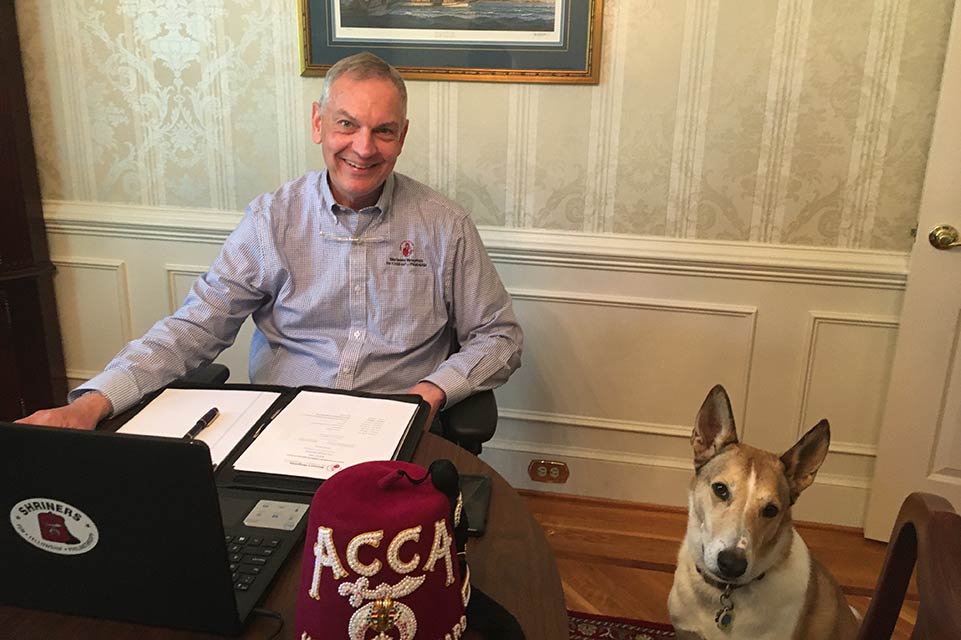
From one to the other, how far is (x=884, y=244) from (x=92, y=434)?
208 centimetres

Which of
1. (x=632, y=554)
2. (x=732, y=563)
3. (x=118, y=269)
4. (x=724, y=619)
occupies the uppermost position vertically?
(x=118, y=269)

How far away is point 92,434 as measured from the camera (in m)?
0.71

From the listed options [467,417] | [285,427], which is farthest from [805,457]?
[285,427]

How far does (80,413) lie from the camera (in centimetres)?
119

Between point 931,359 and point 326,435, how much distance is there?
1783 millimetres

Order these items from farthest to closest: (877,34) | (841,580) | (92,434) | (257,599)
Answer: (841,580) < (877,34) < (257,599) < (92,434)

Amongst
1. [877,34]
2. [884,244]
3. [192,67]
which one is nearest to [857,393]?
[884,244]

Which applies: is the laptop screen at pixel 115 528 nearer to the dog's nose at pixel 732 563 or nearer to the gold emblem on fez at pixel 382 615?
the gold emblem on fez at pixel 382 615

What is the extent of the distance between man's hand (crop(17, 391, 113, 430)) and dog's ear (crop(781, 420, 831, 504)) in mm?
1189

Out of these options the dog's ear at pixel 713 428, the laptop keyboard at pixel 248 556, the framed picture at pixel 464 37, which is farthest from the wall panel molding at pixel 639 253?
the laptop keyboard at pixel 248 556

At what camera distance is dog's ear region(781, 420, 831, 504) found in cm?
127

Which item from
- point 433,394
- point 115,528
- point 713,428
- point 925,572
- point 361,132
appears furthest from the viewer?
point 361,132

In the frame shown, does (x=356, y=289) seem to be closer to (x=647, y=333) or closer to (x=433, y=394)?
(x=433, y=394)

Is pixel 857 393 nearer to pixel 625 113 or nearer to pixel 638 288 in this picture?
pixel 638 288
